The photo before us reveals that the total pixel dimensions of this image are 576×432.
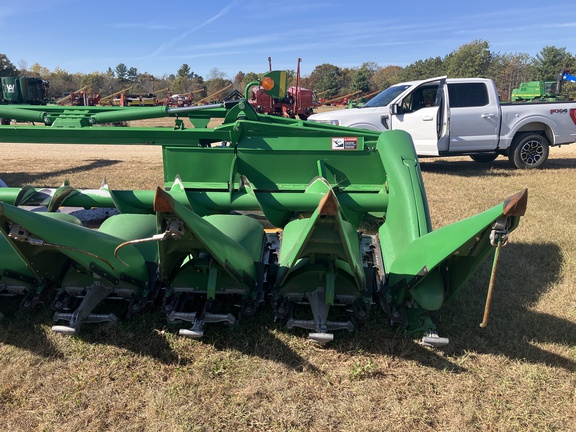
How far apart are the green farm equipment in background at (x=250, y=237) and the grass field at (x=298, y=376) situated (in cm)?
17

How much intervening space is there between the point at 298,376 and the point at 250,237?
106 centimetres

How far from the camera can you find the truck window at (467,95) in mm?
8906

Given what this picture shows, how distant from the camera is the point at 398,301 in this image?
2.65 metres

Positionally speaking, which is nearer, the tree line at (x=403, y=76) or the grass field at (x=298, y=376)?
the grass field at (x=298, y=376)

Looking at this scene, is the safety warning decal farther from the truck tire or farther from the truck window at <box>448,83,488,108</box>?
the truck tire

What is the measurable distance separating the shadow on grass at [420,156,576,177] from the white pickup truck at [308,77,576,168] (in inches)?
17.3

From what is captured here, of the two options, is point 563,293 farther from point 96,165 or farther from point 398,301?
point 96,165

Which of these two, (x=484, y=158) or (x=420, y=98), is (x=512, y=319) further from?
(x=484, y=158)

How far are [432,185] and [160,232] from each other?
649 centimetres

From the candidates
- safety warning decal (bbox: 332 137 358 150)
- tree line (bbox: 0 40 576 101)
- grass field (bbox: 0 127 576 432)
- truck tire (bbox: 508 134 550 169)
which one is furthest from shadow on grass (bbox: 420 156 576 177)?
tree line (bbox: 0 40 576 101)

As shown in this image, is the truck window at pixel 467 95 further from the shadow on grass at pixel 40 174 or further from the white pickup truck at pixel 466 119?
the shadow on grass at pixel 40 174

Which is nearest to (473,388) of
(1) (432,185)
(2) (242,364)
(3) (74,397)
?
(2) (242,364)

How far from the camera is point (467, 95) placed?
8.92m

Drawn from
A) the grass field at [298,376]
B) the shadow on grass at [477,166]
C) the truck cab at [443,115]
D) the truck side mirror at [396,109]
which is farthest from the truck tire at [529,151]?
the grass field at [298,376]
